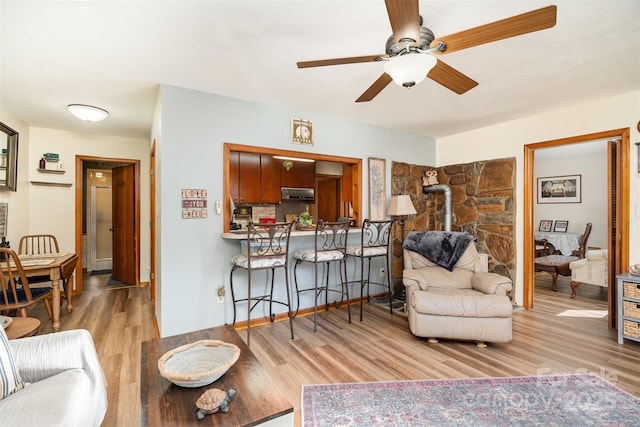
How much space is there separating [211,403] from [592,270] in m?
5.13

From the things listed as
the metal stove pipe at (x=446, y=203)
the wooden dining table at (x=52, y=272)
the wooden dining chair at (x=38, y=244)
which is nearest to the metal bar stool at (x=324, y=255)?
the metal stove pipe at (x=446, y=203)

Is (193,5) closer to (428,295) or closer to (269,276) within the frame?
(269,276)

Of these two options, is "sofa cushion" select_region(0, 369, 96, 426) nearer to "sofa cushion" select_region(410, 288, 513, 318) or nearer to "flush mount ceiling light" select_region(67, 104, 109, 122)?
"sofa cushion" select_region(410, 288, 513, 318)

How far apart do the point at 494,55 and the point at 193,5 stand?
2162 mm

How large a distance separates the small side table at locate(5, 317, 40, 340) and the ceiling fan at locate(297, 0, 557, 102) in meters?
2.30

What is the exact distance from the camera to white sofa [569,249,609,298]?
4.07 m

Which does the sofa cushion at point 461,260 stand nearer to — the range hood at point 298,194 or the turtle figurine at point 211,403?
the range hood at point 298,194

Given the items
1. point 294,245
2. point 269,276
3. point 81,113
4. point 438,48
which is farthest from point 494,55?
point 81,113

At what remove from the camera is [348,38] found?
6.73 ft

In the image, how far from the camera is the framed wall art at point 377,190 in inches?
165

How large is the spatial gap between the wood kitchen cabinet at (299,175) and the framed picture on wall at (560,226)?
18.9 feet

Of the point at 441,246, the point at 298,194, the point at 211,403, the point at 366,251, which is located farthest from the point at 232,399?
the point at 298,194

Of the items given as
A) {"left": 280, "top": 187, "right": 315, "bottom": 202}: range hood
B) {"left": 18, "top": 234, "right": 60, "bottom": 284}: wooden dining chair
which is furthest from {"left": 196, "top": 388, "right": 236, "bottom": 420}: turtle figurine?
{"left": 18, "top": 234, "right": 60, "bottom": 284}: wooden dining chair

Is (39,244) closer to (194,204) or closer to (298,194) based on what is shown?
(194,204)
